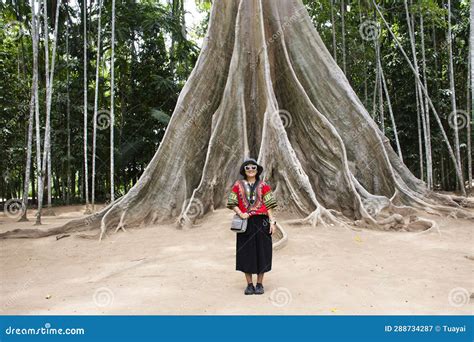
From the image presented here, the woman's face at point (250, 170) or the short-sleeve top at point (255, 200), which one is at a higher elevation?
the woman's face at point (250, 170)

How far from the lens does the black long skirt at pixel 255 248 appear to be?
10.2 ft

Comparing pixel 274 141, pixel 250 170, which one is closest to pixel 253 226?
pixel 250 170

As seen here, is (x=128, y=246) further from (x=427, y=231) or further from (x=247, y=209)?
(x=427, y=231)

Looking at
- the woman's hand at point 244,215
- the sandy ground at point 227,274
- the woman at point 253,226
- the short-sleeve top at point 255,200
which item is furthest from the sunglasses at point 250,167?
the sandy ground at point 227,274

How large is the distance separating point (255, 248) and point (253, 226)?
0.16m

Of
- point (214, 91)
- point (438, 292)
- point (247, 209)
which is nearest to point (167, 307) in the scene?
point (247, 209)

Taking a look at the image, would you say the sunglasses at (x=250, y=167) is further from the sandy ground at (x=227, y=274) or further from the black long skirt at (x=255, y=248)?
the sandy ground at (x=227, y=274)

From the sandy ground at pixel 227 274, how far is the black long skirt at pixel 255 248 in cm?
20

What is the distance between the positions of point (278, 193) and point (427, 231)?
6.25ft

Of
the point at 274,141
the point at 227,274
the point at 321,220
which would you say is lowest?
the point at 227,274

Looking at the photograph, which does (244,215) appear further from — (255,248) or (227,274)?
(227,274)

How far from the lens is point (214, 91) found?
7.11m

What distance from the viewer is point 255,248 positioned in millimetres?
3143

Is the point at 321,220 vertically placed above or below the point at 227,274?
above
